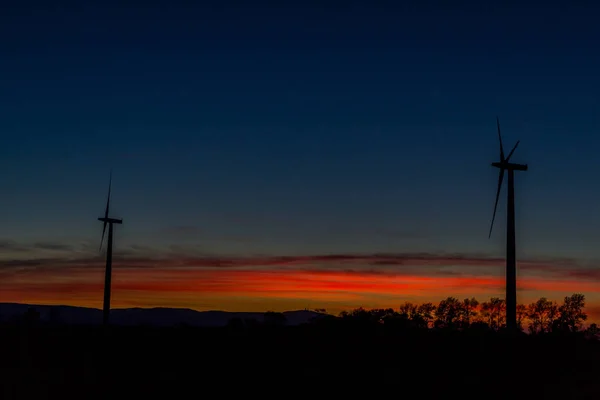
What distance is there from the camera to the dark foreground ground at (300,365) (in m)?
54.7

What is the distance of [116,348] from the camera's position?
7250cm

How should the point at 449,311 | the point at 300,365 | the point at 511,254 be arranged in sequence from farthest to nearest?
the point at 449,311
the point at 511,254
the point at 300,365

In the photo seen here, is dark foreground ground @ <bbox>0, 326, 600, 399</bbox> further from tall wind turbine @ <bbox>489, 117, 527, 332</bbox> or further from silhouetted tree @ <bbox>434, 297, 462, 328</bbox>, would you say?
silhouetted tree @ <bbox>434, 297, 462, 328</bbox>

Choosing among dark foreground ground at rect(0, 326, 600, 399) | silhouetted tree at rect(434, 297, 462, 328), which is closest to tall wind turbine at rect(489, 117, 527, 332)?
dark foreground ground at rect(0, 326, 600, 399)

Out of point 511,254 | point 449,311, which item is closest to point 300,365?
point 511,254

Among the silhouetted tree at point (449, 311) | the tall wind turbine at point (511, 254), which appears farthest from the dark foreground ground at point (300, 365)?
the silhouetted tree at point (449, 311)

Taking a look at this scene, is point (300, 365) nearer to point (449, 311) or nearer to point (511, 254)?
point (511, 254)

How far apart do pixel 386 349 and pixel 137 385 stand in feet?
76.3

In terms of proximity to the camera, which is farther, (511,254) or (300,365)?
(511,254)

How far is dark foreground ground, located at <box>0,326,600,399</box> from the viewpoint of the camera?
54.7m

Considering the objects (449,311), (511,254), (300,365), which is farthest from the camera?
(449,311)

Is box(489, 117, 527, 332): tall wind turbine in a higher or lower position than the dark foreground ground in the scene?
higher

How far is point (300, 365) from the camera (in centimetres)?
6184

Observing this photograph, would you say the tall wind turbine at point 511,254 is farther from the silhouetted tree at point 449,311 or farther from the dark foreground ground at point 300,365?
the silhouetted tree at point 449,311
